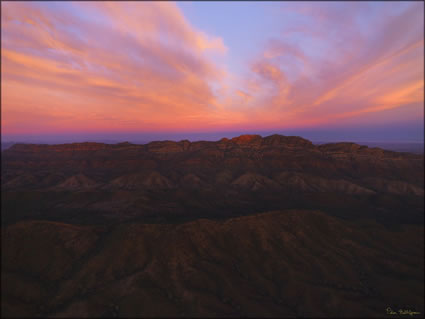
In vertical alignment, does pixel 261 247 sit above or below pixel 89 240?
below

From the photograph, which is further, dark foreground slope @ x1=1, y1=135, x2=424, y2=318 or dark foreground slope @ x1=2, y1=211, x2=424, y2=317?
dark foreground slope @ x1=1, y1=135, x2=424, y2=318

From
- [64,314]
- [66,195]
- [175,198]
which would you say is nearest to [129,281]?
[64,314]

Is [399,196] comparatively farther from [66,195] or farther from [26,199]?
[26,199]

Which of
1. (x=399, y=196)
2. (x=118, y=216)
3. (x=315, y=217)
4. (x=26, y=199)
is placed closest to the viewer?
(x=315, y=217)

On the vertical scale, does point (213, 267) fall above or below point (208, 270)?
above

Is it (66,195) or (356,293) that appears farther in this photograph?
(66,195)

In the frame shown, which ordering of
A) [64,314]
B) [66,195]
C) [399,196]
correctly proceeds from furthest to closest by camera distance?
[399,196] → [66,195] → [64,314]

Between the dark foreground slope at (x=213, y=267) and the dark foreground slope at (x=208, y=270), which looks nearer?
the dark foreground slope at (x=208, y=270)

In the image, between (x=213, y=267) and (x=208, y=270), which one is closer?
(x=208, y=270)
